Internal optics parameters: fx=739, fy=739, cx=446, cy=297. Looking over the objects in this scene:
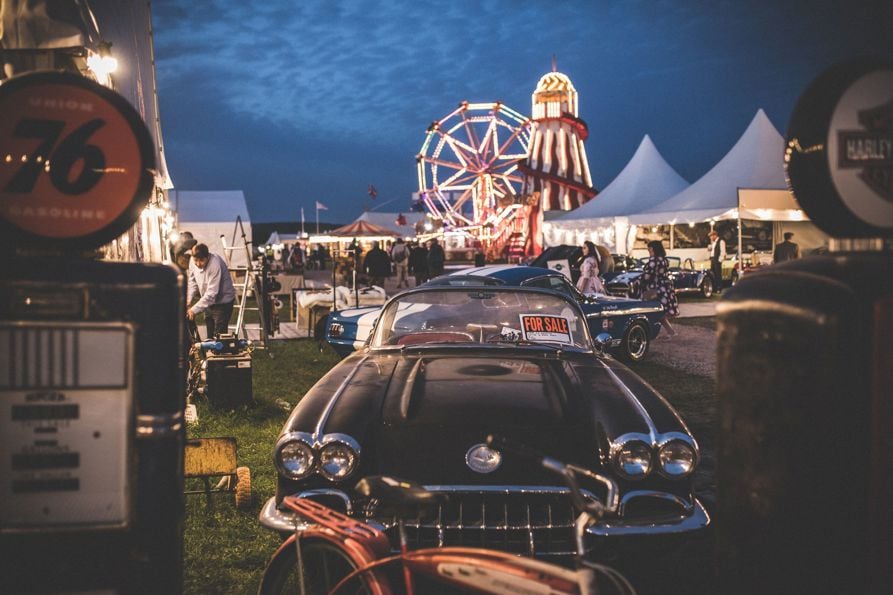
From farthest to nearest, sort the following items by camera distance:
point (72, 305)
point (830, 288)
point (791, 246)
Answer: point (791, 246) → point (72, 305) → point (830, 288)

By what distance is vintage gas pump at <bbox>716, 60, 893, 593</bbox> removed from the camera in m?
1.57

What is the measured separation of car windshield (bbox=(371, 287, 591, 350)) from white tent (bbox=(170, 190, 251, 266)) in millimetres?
18440

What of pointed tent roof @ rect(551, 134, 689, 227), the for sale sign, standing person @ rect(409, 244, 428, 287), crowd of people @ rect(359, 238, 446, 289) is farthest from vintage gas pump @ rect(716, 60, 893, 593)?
pointed tent roof @ rect(551, 134, 689, 227)

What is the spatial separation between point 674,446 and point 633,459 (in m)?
0.21

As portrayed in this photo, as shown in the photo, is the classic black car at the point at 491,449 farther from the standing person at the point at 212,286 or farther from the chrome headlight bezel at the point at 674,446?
the standing person at the point at 212,286

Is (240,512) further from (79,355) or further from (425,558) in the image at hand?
(79,355)

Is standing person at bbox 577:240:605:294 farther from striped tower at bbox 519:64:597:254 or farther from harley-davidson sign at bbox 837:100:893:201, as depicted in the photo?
striped tower at bbox 519:64:597:254

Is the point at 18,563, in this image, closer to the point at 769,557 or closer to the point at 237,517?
the point at 769,557

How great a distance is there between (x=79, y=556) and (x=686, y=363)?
362 inches

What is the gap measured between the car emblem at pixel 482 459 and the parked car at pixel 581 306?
5.34m

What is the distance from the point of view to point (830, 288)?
1613mm

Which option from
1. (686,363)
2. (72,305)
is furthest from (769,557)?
(686,363)

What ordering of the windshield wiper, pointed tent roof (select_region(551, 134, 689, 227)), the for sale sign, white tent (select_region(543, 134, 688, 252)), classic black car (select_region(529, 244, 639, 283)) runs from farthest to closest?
pointed tent roof (select_region(551, 134, 689, 227))
white tent (select_region(543, 134, 688, 252))
classic black car (select_region(529, 244, 639, 283))
the for sale sign
the windshield wiper

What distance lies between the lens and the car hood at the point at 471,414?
3.15 meters
